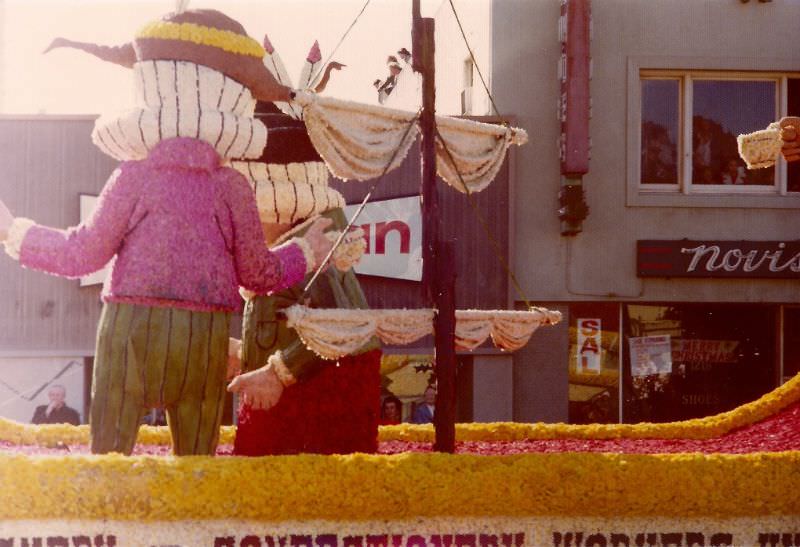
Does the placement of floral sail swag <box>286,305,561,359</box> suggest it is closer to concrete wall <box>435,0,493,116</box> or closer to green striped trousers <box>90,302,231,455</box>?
green striped trousers <box>90,302,231,455</box>

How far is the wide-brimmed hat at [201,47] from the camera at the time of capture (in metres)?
2.92

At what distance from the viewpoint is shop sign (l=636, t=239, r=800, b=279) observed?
445 inches

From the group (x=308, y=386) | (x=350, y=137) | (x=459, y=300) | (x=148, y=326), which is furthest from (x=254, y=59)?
(x=459, y=300)

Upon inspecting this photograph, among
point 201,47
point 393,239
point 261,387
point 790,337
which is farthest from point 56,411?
point 790,337

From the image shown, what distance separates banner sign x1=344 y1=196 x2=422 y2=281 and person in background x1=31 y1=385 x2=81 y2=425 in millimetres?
3817

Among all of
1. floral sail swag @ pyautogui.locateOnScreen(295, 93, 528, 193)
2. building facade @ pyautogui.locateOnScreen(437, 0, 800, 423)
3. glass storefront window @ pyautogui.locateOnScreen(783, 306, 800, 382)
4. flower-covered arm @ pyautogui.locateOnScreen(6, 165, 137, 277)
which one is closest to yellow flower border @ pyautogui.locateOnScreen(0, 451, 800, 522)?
flower-covered arm @ pyautogui.locateOnScreen(6, 165, 137, 277)

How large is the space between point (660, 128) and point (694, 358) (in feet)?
9.95

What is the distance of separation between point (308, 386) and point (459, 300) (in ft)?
25.7

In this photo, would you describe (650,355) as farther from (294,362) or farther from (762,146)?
(294,362)

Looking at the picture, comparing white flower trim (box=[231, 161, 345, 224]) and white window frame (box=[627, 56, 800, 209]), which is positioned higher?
white window frame (box=[627, 56, 800, 209])

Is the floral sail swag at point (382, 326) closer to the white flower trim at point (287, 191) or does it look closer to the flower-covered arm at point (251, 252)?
the flower-covered arm at point (251, 252)

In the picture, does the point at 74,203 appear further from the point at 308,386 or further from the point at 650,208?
the point at 308,386

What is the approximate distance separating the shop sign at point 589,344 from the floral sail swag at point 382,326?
8279mm

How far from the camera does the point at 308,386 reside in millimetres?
3482
